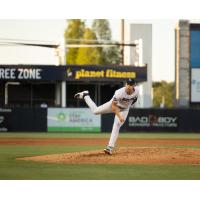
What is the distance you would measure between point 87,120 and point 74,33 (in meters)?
3.49

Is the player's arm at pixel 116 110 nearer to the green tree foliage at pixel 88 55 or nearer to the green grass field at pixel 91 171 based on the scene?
the green grass field at pixel 91 171

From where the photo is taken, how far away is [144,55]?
84.2 ft

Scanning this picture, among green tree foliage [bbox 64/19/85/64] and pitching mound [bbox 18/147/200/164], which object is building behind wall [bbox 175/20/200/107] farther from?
Result: pitching mound [bbox 18/147/200/164]

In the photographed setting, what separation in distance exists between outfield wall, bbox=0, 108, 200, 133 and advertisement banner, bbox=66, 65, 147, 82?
1.96m

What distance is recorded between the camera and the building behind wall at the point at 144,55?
22.4 metres

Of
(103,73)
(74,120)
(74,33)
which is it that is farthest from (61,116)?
(103,73)

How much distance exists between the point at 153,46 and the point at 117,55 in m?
16.6

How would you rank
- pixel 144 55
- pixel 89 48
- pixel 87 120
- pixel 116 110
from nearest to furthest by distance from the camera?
pixel 116 110, pixel 87 120, pixel 144 55, pixel 89 48

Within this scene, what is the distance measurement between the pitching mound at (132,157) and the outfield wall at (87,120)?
38.0ft

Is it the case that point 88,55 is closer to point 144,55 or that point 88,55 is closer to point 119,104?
point 144,55

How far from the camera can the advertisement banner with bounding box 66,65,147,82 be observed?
26.4 meters

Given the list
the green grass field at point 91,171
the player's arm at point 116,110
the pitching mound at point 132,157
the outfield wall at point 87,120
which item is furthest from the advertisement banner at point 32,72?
the green grass field at point 91,171

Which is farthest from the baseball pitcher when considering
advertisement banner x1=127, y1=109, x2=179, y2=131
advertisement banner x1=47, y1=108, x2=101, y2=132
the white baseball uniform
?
advertisement banner x1=127, y1=109, x2=179, y2=131
